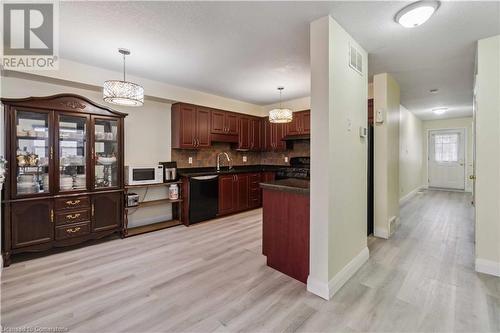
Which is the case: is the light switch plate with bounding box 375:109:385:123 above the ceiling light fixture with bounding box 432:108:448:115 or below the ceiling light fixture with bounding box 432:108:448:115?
below

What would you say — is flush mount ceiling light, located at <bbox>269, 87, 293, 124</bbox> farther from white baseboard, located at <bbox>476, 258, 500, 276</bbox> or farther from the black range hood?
white baseboard, located at <bbox>476, 258, 500, 276</bbox>

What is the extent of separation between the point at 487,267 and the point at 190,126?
4.63 m

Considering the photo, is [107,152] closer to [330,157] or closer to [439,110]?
[330,157]

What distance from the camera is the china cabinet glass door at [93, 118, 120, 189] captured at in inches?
137

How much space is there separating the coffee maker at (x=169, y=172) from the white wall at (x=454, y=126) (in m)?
8.32

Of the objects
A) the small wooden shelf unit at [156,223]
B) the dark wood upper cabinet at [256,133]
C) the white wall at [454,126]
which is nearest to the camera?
the small wooden shelf unit at [156,223]

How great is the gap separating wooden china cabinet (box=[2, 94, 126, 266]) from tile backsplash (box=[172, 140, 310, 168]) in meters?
1.41

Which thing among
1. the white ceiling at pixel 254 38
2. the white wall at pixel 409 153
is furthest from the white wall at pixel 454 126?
the white ceiling at pixel 254 38

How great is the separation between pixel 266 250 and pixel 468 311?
5.86ft

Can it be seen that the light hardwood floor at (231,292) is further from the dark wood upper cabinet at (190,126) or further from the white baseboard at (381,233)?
the dark wood upper cabinet at (190,126)

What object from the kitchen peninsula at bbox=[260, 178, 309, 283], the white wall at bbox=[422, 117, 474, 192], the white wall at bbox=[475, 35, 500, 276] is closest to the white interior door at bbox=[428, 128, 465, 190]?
the white wall at bbox=[422, 117, 474, 192]

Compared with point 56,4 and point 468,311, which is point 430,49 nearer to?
point 468,311

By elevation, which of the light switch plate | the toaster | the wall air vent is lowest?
the toaster

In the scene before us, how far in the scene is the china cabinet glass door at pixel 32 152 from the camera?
111 inches
